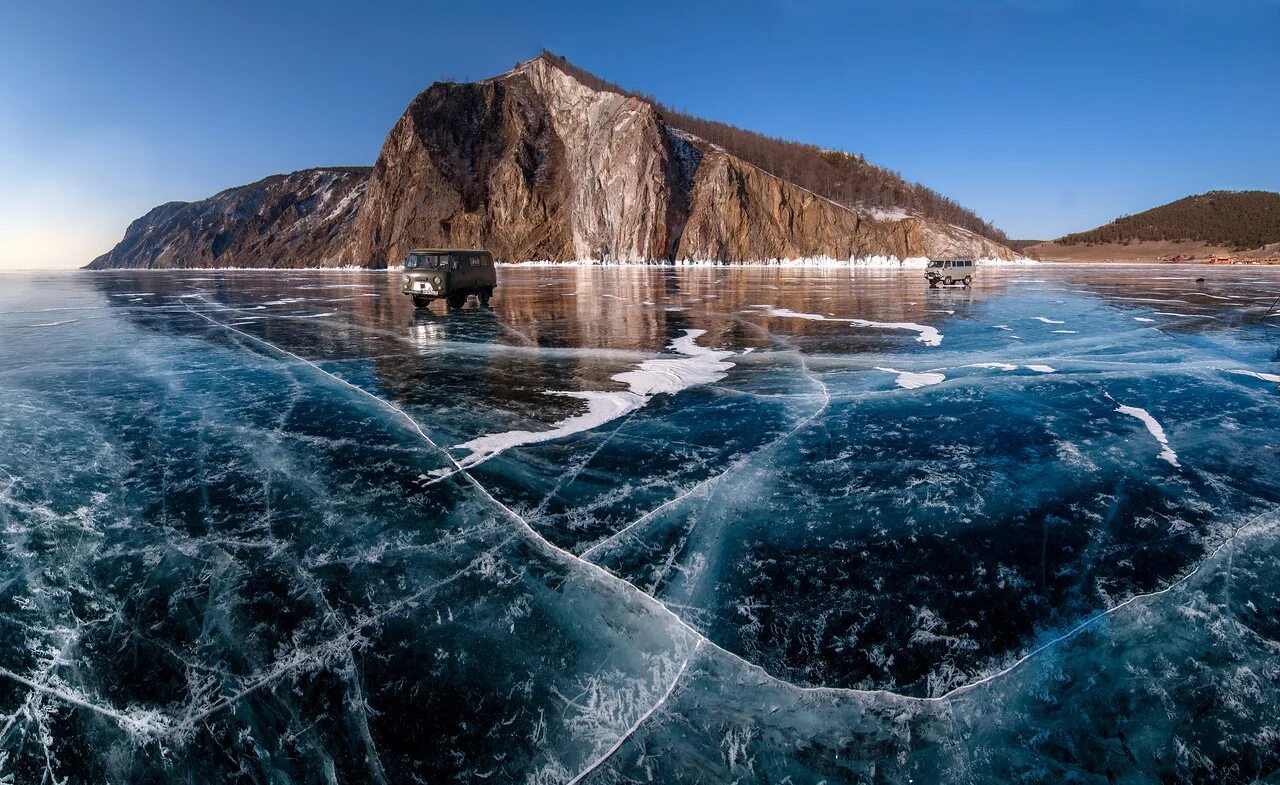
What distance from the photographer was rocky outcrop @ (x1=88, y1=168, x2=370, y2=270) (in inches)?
5615

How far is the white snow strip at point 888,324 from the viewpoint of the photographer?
13348mm

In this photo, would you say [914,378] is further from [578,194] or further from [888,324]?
[578,194]

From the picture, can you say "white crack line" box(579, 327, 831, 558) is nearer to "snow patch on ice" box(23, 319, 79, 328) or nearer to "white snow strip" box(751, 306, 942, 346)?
"white snow strip" box(751, 306, 942, 346)

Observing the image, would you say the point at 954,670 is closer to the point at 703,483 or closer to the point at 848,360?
the point at 703,483

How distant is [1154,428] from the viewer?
663 centimetres

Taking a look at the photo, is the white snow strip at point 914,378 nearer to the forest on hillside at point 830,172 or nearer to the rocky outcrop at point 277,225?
the forest on hillside at point 830,172

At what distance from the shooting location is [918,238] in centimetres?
10175

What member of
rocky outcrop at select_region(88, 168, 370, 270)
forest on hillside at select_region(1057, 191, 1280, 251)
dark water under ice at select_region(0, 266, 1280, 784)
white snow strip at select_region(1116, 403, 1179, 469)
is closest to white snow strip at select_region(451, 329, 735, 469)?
dark water under ice at select_region(0, 266, 1280, 784)

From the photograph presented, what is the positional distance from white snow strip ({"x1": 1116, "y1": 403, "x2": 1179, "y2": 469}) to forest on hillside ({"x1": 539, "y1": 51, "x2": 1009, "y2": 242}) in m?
113

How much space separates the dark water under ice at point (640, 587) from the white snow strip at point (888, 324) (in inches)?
211

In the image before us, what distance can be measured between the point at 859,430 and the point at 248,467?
5.99m

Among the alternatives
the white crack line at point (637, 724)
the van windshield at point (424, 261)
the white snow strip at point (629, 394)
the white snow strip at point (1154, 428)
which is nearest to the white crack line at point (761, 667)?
the white crack line at point (637, 724)

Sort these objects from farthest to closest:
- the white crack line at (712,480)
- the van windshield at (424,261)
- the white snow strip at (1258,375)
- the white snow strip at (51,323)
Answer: the van windshield at (424,261), the white snow strip at (51,323), the white snow strip at (1258,375), the white crack line at (712,480)

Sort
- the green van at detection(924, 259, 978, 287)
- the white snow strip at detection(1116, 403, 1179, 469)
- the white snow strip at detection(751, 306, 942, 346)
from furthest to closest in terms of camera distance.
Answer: the green van at detection(924, 259, 978, 287), the white snow strip at detection(751, 306, 942, 346), the white snow strip at detection(1116, 403, 1179, 469)
